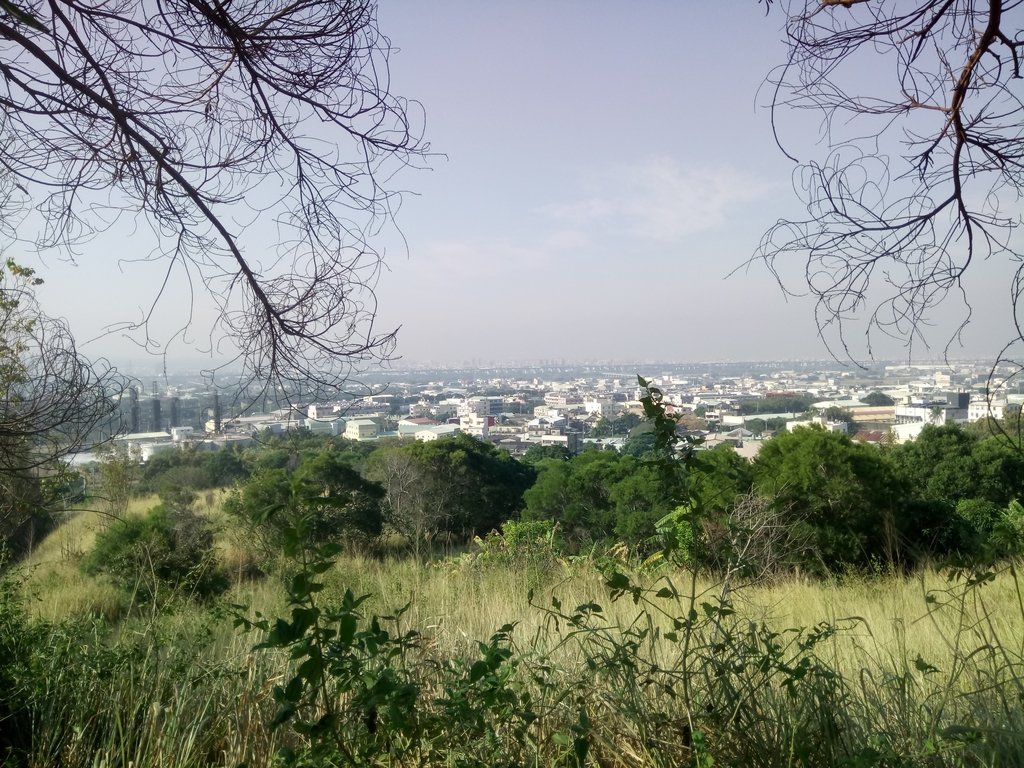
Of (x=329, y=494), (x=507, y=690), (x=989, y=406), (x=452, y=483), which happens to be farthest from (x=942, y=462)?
(x=507, y=690)

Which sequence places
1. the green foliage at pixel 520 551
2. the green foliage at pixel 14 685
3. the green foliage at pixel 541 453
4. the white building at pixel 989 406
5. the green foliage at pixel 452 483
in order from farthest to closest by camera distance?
the green foliage at pixel 541 453 → the green foliage at pixel 452 483 → the green foliage at pixel 520 551 → the green foliage at pixel 14 685 → the white building at pixel 989 406

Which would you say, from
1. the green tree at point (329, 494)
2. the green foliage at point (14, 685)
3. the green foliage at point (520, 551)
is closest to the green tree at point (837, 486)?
the green foliage at point (520, 551)

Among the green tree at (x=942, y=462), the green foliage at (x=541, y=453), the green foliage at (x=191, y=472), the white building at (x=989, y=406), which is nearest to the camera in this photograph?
the white building at (x=989, y=406)

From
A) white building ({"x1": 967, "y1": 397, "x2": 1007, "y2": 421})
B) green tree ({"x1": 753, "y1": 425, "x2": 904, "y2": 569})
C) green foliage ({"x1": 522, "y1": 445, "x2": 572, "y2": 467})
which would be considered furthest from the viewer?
green foliage ({"x1": 522, "y1": 445, "x2": 572, "y2": 467})

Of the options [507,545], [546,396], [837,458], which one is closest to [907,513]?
[837,458]

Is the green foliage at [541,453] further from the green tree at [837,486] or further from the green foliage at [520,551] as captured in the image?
the green tree at [837,486]

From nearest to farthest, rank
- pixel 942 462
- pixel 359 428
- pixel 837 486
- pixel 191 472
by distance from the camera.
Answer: pixel 359 428
pixel 837 486
pixel 191 472
pixel 942 462

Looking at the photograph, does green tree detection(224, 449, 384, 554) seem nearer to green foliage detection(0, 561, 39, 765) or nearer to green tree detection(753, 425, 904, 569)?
green foliage detection(0, 561, 39, 765)

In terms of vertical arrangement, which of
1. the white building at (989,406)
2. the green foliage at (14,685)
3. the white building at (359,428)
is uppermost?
the white building at (989,406)

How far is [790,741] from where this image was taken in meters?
2.17

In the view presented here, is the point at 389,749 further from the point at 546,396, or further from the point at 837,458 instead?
the point at 546,396

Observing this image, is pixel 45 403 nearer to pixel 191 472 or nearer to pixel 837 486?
pixel 837 486

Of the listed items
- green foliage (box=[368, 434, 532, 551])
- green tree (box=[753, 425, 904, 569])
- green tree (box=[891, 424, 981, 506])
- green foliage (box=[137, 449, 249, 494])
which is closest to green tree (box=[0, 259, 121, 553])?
green tree (box=[753, 425, 904, 569])

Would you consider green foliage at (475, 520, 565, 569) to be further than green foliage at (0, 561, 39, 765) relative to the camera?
Yes
